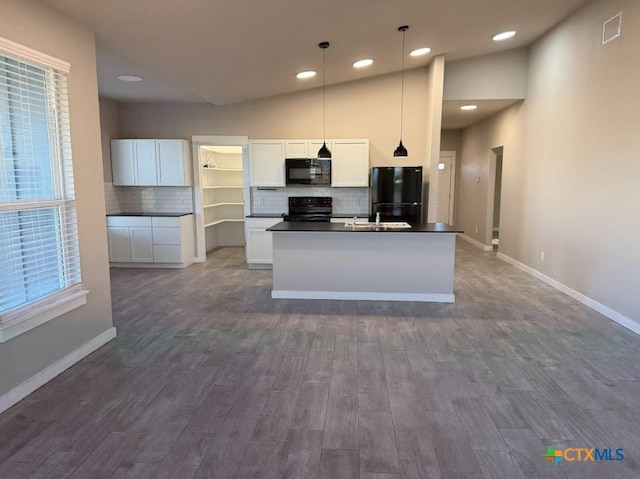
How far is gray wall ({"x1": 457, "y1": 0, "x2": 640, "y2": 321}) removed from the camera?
12.3ft

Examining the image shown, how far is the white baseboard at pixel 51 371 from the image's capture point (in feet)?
7.89

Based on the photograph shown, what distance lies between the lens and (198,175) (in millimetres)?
6707

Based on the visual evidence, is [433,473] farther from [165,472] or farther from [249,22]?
[249,22]

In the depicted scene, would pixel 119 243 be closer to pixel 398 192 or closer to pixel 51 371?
pixel 51 371

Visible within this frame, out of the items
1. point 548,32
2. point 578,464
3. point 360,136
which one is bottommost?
point 578,464

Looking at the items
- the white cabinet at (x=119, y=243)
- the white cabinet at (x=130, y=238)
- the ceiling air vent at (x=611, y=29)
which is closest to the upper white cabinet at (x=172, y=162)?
the white cabinet at (x=130, y=238)

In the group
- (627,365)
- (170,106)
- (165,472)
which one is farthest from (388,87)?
(165,472)

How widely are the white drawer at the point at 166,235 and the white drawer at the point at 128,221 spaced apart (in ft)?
0.61

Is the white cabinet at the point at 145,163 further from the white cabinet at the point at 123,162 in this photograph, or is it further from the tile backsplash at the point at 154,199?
the tile backsplash at the point at 154,199

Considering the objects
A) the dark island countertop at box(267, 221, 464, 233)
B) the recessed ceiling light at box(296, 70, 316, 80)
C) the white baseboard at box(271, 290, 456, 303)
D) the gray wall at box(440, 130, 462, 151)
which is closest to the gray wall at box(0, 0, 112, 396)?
the dark island countertop at box(267, 221, 464, 233)

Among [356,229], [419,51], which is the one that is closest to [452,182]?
[419,51]

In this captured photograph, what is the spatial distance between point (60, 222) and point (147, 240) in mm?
3593

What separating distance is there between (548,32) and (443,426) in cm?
550

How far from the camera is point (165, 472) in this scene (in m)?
1.84
